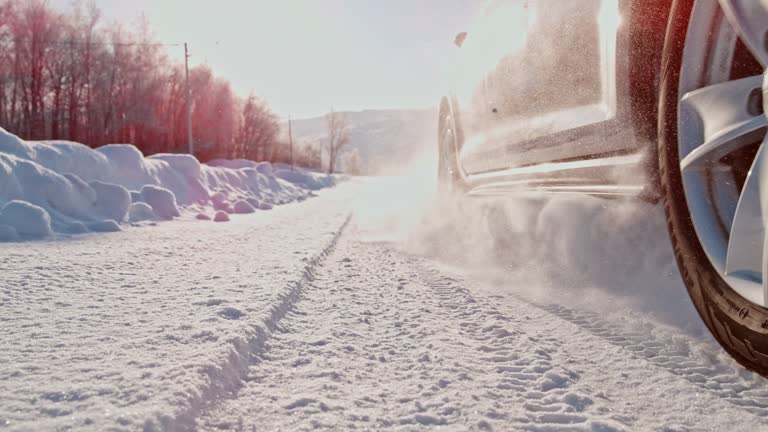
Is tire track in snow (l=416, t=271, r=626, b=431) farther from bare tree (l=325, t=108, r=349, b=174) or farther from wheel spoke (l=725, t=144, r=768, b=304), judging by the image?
bare tree (l=325, t=108, r=349, b=174)

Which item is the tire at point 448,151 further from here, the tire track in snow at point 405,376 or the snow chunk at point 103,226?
the snow chunk at point 103,226

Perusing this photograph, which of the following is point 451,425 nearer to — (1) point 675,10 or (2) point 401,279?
(1) point 675,10

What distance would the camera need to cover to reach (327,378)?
1.47m

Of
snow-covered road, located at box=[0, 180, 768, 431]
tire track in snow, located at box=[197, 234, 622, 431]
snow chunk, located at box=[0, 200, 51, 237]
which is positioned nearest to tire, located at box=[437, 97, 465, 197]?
snow-covered road, located at box=[0, 180, 768, 431]

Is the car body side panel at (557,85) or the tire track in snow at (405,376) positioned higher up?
the car body side panel at (557,85)

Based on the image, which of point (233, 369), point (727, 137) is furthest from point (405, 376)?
point (727, 137)

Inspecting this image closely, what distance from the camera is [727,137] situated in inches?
54.6

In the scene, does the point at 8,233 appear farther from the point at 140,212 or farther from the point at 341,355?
the point at 341,355

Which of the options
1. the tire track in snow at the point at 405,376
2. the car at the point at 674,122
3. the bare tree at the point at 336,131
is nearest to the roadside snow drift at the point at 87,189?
Answer: the tire track in snow at the point at 405,376

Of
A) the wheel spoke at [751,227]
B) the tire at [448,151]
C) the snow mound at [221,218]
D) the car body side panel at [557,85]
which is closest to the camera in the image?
the wheel spoke at [751,227]

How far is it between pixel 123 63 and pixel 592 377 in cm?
3360

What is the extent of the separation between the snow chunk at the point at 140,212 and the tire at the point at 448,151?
11.7 ft

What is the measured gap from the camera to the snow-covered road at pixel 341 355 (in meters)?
1.22

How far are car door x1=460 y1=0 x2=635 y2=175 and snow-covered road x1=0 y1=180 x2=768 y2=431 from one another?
0.81 meters
